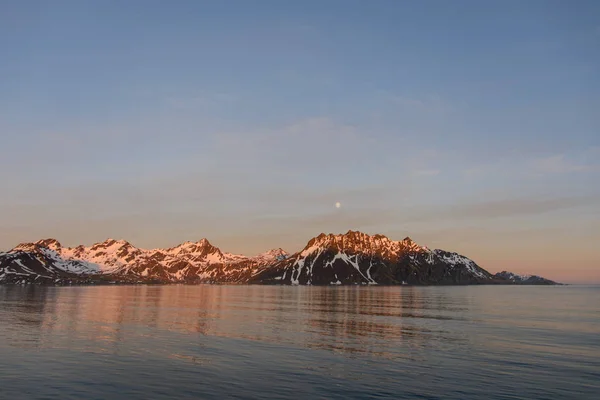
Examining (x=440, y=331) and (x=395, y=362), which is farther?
(x=440, y=331)

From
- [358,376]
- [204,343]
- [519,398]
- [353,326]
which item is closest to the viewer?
[519,398]

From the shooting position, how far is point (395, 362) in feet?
169

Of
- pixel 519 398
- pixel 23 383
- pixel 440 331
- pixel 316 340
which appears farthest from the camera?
pixel 440 331

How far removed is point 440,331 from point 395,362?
1279 inches

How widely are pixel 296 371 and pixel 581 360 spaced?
113ft

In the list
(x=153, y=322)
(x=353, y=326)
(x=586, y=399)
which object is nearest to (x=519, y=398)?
(x=586, y=399)

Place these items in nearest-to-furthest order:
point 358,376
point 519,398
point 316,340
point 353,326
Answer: point 519,398 → point 358,376 → point 316,340 → point 353,326

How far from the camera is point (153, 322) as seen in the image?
90562 millimetres

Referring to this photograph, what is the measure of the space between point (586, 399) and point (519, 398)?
566 centimetres

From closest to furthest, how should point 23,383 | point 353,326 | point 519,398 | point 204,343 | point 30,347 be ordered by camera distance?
point 519,398 → point 23,383 → point 30,347 → point 204,343 → point 353,326

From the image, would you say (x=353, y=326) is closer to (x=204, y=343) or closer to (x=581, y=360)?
(x=204, y=343)

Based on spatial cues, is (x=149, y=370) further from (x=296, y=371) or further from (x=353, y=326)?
(x=353, y=326)

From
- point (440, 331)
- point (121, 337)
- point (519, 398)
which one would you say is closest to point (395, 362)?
point (519, 398)

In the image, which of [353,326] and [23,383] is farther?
[353,326]
